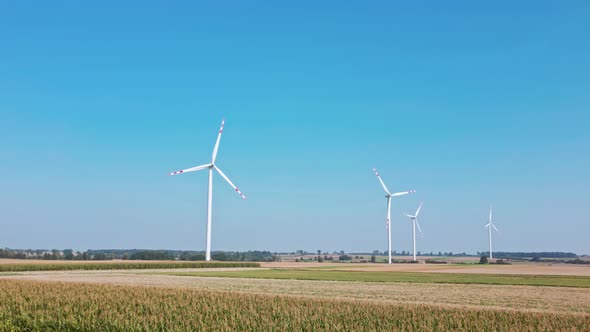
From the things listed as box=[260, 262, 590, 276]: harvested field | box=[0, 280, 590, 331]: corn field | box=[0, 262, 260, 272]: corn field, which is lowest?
box=[260, 262, 590, 276]: harvested field

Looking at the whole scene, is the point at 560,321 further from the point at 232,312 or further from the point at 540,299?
the point at 540,299

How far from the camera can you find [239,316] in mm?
20688

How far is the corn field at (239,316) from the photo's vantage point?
1934 centimetres

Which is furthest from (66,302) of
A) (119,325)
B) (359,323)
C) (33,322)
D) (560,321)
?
(560,321)

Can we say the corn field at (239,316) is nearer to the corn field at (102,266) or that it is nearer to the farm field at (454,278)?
the farm field at (454,278)

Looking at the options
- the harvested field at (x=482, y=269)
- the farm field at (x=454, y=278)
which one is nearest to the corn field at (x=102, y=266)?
the harvested field at (x=482, y=269)

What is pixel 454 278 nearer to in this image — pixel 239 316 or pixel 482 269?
pixel 482 269

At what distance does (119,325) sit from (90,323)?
1.86 metres

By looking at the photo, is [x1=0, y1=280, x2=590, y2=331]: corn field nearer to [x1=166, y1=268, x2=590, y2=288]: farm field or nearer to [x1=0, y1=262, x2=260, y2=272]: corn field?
[x1=166, y1=268, x2=590, y2=288]: farm field

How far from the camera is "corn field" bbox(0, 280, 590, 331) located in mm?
19344

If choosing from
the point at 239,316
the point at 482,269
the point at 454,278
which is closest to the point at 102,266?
the point at 454,278

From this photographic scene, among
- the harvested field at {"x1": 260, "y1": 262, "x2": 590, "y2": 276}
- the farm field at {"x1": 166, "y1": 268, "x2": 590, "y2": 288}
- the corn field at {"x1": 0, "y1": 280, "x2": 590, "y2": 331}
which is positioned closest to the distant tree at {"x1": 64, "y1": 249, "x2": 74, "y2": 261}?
the harvested field at {"x1": 260, "y1": 262, "x2": 590, "y2": 276}

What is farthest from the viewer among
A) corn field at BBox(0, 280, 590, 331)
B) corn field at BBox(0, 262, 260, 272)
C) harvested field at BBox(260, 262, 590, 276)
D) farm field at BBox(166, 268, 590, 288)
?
harvested field at BBox(260, 262, 590, 276)

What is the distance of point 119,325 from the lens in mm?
20031
